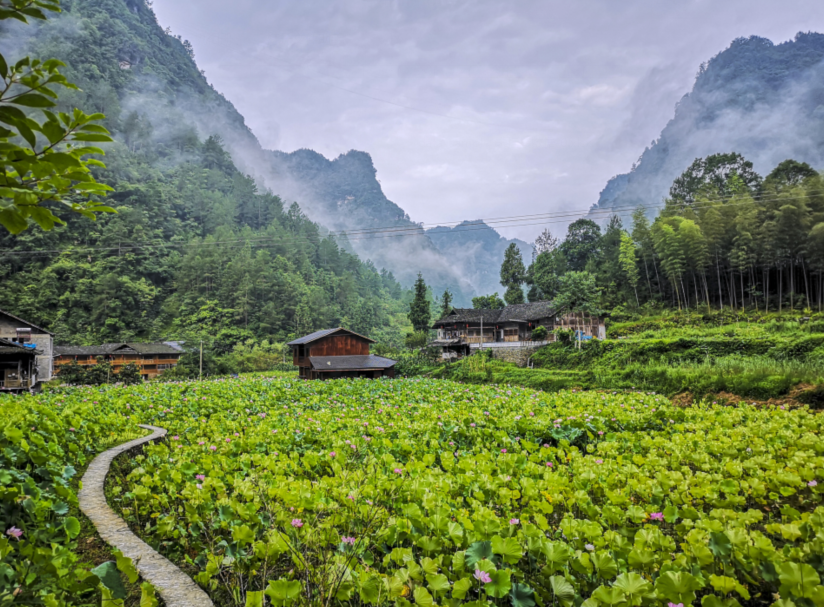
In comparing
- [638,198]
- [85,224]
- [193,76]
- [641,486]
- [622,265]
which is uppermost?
[193,76]

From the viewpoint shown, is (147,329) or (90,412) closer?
(90,412)

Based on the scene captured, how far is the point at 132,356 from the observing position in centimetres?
3697

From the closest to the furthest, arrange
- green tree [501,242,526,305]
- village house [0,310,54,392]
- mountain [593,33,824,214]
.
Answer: village house [0,310,54,392] < green tree [501,242,526,305] < mountain [593,33,824,214]

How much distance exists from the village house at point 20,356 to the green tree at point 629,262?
4452 centimetres

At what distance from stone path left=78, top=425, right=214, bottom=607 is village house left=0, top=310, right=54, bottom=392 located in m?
24.4

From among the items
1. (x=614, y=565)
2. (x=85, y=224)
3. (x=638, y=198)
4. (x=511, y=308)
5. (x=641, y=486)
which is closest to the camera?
(x=614, y=565)

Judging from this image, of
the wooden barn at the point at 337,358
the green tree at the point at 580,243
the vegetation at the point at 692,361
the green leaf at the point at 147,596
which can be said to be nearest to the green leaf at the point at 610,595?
the green leaf at the point at 147,596

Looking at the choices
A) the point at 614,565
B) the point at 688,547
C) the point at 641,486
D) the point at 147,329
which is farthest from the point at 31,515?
the point at 147,329

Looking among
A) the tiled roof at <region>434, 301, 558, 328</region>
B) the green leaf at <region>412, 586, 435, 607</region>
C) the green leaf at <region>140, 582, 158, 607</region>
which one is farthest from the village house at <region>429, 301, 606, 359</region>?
the green leaf at <region>140, 582, 158, 607</region>

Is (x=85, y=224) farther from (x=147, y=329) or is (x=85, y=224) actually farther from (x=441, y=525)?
(x=441, y=525)

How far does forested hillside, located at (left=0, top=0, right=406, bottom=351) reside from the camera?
5050 cm

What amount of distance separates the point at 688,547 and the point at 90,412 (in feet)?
31.4

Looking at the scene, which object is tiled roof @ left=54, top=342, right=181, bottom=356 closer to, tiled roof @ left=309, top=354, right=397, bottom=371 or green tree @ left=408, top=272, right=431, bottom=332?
tiled roof @ left=309, top=354, right=397, bottom=371

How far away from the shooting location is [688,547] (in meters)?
2.52
